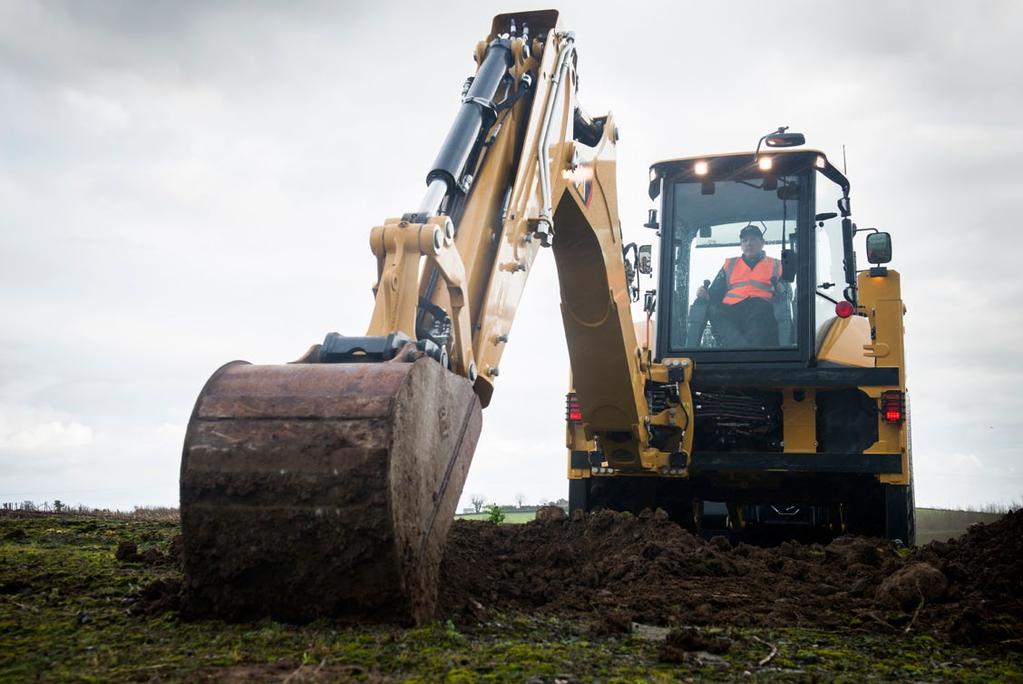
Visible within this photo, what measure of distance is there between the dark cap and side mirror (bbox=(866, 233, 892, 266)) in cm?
83

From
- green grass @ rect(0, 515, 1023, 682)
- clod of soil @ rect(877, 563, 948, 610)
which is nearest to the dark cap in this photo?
Answer: clod of soil @ rect(877, 563, 948, 610)

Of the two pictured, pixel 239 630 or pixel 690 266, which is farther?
pixel 690 266

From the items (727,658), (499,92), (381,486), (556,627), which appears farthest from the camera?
(499,92)

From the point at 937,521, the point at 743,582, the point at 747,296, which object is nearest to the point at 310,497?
the point at 743,582

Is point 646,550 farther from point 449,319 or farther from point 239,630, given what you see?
point 239,630

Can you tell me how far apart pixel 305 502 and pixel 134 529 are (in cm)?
488

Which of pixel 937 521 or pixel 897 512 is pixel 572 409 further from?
pixel 937 521

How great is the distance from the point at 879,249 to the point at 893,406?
1349 mm

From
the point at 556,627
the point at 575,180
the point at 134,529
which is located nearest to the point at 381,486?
the point at 556,627

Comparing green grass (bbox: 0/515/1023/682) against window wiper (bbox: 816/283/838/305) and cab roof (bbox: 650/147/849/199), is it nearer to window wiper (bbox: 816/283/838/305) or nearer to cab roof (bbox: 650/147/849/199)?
window wiper (bbox: 816/283/838/305)

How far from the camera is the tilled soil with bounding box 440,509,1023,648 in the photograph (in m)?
4.16

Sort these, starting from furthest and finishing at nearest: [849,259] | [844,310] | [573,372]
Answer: [849,259], [844,310], [573,372]

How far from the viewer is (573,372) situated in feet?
22.2

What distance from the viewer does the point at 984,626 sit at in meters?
4.09
